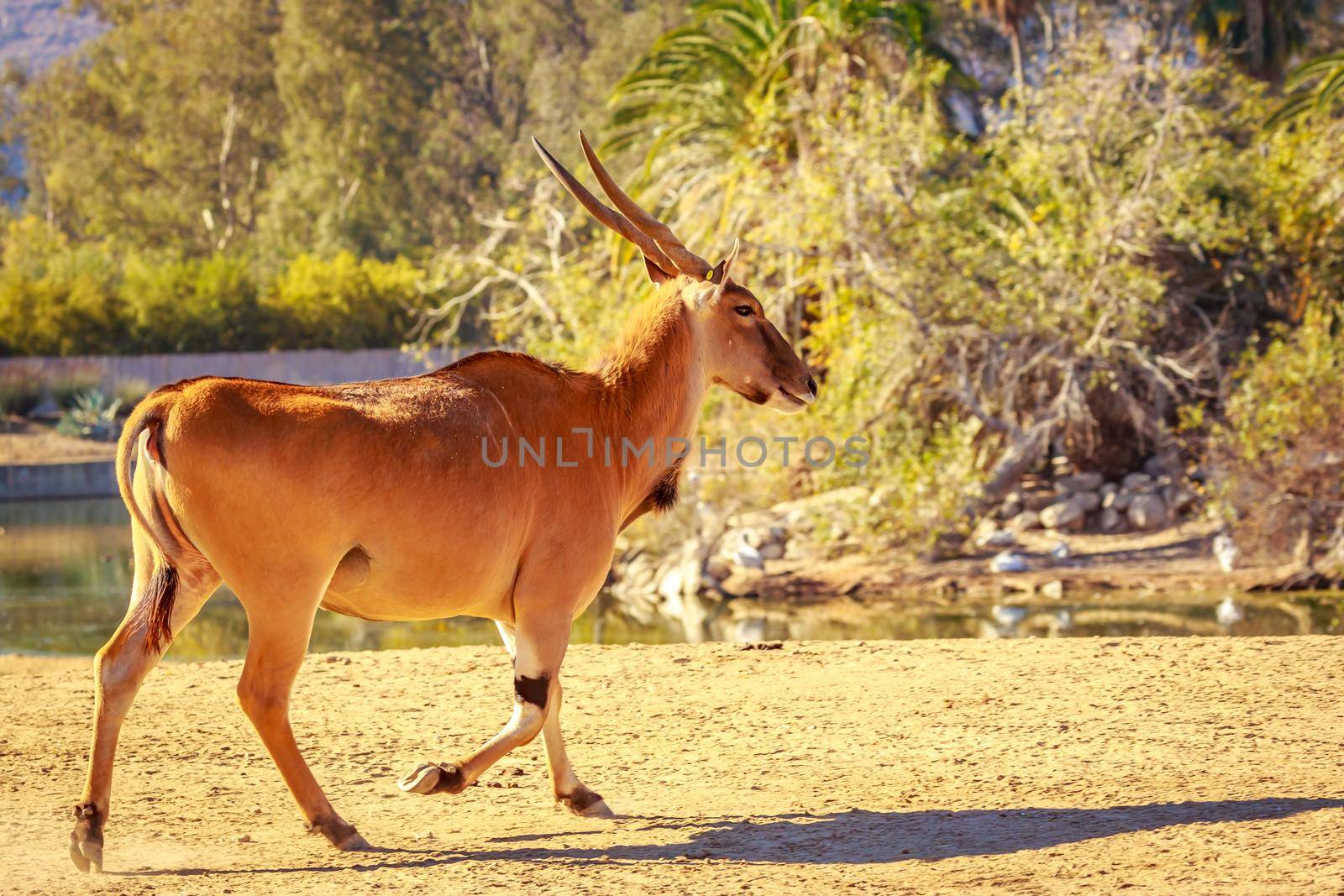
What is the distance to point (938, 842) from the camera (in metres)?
5.93

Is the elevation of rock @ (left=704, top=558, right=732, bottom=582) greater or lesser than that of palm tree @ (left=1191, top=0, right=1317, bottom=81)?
lesser

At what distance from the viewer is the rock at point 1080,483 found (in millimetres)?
22266

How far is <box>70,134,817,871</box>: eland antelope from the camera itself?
18.8ft

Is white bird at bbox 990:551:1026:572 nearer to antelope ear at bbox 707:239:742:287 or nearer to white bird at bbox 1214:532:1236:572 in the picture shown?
white bird at bbox 1214:532:1236:572

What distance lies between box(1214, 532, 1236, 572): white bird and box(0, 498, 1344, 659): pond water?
0.94m

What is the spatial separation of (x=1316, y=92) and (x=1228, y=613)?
11558 millimetres

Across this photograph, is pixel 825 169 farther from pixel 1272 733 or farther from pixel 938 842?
pixel 938 842

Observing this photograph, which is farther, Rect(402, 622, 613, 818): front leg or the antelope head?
the antelope head

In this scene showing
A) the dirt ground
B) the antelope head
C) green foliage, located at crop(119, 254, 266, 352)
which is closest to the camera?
the antelope head

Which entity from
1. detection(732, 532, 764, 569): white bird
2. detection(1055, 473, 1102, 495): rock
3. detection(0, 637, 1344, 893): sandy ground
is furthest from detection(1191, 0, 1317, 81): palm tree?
detection(0, 637, 1344, 893): sandy ground

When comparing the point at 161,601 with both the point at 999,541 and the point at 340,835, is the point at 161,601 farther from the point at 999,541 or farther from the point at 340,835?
the point at 999,541

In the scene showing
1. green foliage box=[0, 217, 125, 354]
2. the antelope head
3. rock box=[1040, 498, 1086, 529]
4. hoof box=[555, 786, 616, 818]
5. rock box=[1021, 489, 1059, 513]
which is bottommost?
hoof box=[555, 786, 616, 818]

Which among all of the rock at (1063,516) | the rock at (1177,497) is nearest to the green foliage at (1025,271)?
the rock at (1177,497)

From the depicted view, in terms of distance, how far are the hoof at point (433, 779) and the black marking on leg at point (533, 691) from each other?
0.44m
